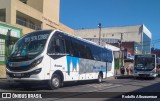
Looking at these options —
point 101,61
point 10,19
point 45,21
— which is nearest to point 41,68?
point 101,61

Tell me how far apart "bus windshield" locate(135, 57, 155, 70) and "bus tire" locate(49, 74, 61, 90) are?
20245mm

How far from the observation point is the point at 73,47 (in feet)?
61.9

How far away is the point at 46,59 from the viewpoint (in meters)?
15.2

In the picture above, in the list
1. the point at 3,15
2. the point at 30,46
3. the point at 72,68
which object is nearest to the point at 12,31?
the point at 3,15

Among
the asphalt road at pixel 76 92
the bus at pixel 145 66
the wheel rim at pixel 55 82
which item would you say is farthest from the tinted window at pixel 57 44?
the bus at pixel 145 66

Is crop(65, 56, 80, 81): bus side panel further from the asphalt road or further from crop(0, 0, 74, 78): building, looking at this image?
crop(0, 0, 74, 78): building

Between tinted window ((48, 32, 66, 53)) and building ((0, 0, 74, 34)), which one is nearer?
tinted window ((48, 32, 66, 53))

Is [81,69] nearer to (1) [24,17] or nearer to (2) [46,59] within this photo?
(2) [46,59]

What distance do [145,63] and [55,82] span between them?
20.9 meters

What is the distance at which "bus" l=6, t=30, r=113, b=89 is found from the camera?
1484 centimetres

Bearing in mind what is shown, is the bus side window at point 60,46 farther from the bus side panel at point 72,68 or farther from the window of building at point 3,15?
the window of building at point 3,15

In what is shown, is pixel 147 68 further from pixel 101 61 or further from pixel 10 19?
pixel 10 19

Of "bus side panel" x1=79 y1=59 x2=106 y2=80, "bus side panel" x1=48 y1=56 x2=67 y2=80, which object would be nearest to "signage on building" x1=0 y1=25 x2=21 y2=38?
"bus side panel" x1=79 y1=59 x2=106 y2=80

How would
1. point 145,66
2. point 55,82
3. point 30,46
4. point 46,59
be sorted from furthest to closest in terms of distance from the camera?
1. point 145,66
2. point 55,82
3. point 30,46
4. point 46,59
